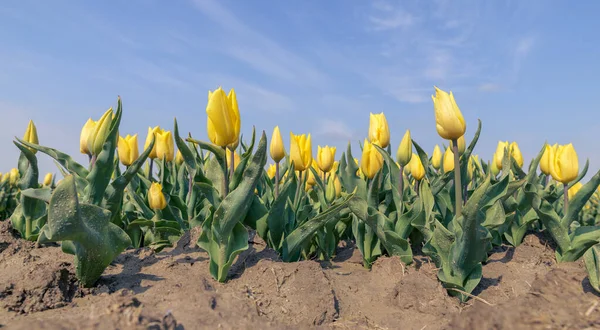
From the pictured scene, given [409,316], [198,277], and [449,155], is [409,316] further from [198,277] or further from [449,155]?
[449,155]

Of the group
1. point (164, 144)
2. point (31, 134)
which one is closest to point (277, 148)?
point (164, 144)

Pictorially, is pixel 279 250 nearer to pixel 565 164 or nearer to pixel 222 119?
pixel 222 119

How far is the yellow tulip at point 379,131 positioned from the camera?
143 inches

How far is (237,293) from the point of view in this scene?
238 centimetres

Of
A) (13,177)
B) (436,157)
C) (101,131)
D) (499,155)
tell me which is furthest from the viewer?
(13,177)

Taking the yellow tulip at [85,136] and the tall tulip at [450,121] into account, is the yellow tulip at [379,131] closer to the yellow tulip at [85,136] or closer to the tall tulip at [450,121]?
the tall tulip at [450,121]

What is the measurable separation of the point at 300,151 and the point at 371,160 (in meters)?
0.57

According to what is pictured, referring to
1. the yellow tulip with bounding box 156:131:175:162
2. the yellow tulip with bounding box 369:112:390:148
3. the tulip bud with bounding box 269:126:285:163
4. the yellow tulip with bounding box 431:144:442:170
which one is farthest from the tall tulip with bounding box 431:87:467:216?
the yellow tulip with bounding box 156:131:175:162

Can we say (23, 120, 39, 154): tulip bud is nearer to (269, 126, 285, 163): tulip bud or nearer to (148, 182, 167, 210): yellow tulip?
(148, 182, 167, 210): yellow tulip

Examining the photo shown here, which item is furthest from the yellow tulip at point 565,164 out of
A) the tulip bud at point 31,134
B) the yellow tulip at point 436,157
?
the tulip bud at point 31,134

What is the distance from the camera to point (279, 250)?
3082 mm

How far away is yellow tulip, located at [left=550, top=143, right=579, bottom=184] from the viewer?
3.68 m

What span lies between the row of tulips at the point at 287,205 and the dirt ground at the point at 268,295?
0.48ft

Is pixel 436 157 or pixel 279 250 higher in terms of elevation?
pixel 436 157
